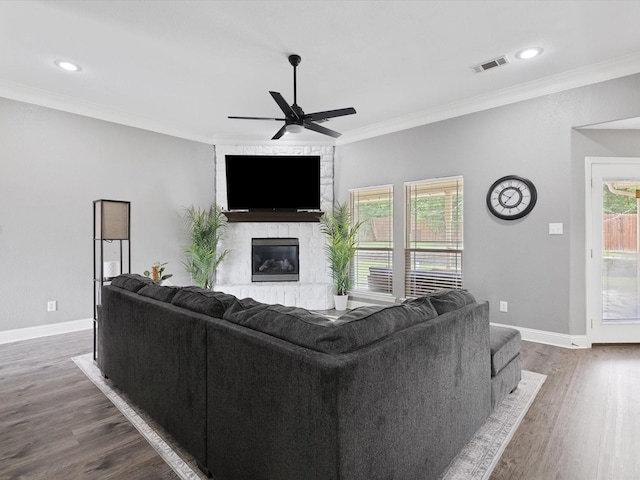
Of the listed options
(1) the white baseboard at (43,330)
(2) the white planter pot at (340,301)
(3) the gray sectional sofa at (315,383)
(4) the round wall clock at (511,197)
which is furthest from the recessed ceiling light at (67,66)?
(4) the round wall clock at (511,197)

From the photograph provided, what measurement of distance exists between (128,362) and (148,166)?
354cm

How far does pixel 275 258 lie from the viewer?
19.0ft

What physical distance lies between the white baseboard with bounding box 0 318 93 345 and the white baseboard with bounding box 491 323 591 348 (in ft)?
17.6

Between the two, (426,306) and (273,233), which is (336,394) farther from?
(273,233)

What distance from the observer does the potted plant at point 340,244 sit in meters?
5.35

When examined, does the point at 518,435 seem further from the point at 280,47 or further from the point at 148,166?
the point at 148,166

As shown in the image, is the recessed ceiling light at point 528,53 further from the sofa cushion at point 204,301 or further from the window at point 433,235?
the sofa cushion at point 204,301

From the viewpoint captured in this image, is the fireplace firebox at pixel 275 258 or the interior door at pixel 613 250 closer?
the interior door at pixel 613 250

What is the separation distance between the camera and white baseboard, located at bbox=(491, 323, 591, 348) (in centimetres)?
362

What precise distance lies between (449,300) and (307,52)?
258cm

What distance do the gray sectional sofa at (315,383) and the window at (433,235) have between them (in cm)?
263

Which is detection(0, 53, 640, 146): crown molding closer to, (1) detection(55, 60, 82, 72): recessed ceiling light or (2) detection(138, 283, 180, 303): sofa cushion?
(1) detection(55, 60, 82, 72): recessed ceiling light

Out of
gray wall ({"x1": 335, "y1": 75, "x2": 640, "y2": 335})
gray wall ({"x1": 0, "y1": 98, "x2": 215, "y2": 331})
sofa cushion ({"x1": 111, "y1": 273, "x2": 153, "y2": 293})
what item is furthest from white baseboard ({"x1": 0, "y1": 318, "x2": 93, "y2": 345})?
gray wall ({"x1": 335, "y1": 75, "x2": 640, "y2": 335})

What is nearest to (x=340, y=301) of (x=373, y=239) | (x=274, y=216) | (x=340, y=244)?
(x=340, y=244)
